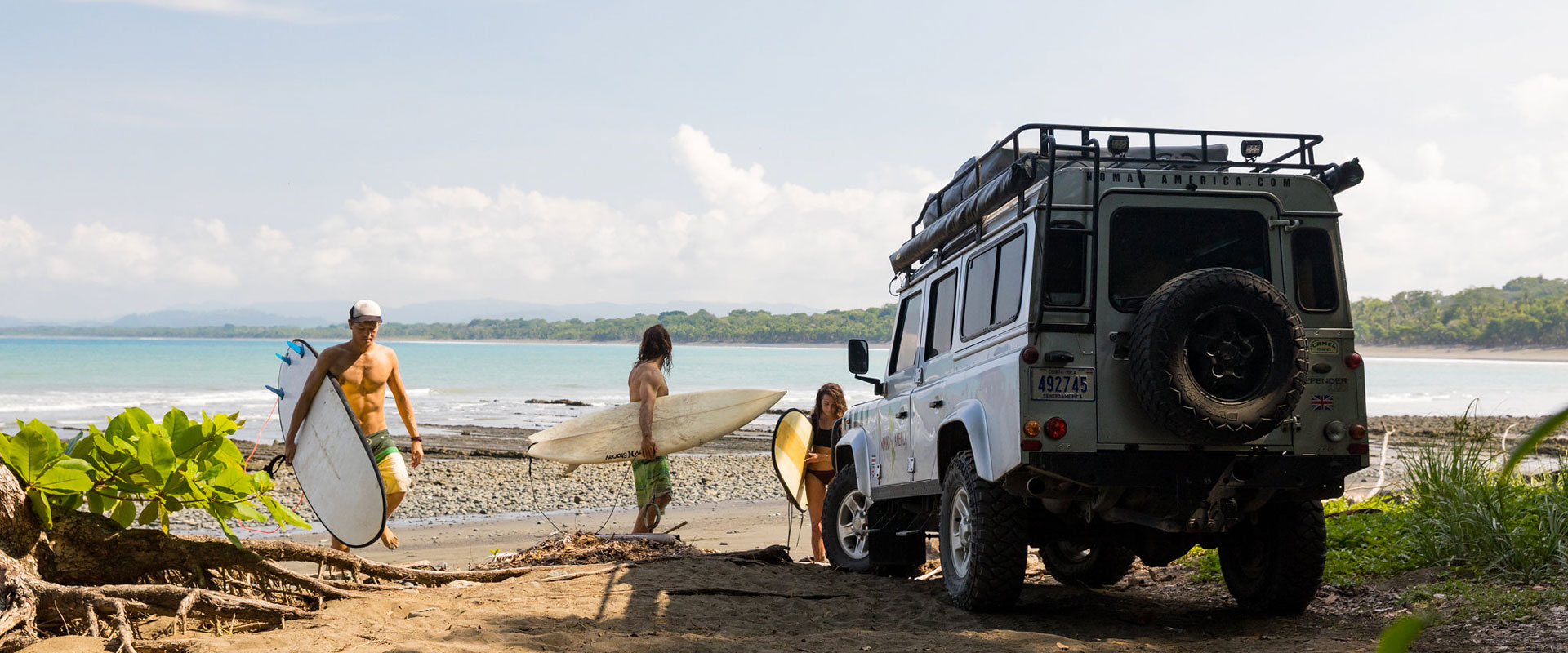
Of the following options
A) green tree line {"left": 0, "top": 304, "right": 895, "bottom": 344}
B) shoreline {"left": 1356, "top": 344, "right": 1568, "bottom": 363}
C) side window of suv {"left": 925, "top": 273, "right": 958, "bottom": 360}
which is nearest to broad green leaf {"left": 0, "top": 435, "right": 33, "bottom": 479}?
side window of suv {"left": 925, "top": 273, "right": 958, "bottom": 360}

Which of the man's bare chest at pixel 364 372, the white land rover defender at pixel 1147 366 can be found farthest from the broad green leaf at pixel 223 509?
the white land rover defender at pixel 1147 366

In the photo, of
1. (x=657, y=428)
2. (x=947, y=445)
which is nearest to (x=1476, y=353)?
(x=657, y=428)

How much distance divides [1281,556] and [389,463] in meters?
5.42

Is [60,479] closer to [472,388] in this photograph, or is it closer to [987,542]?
[987,542]

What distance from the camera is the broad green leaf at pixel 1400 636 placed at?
53cm

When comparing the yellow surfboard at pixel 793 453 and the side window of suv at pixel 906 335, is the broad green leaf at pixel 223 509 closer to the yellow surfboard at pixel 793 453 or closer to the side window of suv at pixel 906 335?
the side window of suv at pixel 906 335

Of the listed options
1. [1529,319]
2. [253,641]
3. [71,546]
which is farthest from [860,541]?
[1529,319]

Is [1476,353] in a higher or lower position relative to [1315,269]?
lower

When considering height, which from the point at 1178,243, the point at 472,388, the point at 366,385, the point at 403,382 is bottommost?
the point at 472,388

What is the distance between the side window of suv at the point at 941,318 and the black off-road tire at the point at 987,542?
3.34 ft

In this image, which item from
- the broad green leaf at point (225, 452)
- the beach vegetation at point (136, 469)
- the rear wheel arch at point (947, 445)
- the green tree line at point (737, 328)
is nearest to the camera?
the beach vegetation at point (136, 469)

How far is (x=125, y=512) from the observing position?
5.35 metres

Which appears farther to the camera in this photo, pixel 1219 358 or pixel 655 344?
pixel 655 344

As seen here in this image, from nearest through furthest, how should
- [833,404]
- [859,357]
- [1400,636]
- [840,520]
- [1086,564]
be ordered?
1. [1400,636]
2. [1086,564]
3. [859,357]
4. [840,520]
5. [833,404]
